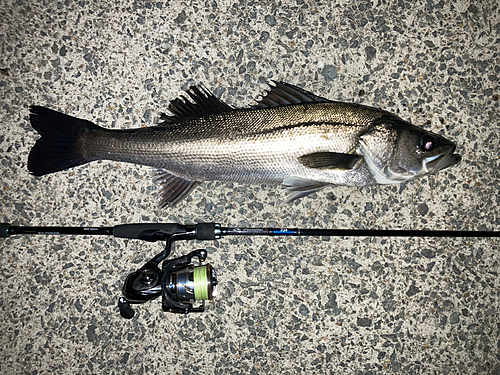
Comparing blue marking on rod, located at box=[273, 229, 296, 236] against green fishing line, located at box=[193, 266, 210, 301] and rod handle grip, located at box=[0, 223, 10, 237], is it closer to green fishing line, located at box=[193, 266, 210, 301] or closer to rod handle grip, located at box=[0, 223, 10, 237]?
green fishing line, located at box=[193, 266, 210, 301]

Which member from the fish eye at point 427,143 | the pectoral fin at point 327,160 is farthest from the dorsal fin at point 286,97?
the fish eye at point 427,143

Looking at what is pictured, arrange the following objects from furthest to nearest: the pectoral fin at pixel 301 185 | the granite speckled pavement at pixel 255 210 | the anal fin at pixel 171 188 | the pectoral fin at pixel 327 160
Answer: the granite speckled pavement at pixel 255 210 → the anal fin at pixel 171 188 → the pectoral fin at pixel 301 185 → the pectoral fin at pixel 327 160

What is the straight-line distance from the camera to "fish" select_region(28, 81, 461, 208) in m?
1.87

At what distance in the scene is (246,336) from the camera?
2211 mm

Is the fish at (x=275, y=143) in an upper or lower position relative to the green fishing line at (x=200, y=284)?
upper

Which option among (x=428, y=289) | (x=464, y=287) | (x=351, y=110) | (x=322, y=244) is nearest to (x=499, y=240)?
(x=464, y=287)

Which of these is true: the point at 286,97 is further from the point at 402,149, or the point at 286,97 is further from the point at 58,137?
the point at 58,137

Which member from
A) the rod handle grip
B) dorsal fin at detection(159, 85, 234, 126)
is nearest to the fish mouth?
dorsal fin at detection(159, 85, 234, 126)

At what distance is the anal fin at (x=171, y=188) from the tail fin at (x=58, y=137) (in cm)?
45

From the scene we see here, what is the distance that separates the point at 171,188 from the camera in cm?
210

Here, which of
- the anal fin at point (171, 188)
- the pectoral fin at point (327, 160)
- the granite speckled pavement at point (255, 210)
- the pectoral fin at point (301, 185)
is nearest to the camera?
the pectoral fin at point (327, 160)

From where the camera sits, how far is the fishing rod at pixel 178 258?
6.25 feet

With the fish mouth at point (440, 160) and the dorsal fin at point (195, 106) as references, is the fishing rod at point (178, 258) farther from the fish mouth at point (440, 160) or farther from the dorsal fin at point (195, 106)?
the dorsal fin at point (195, 106)

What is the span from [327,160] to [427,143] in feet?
1.78
